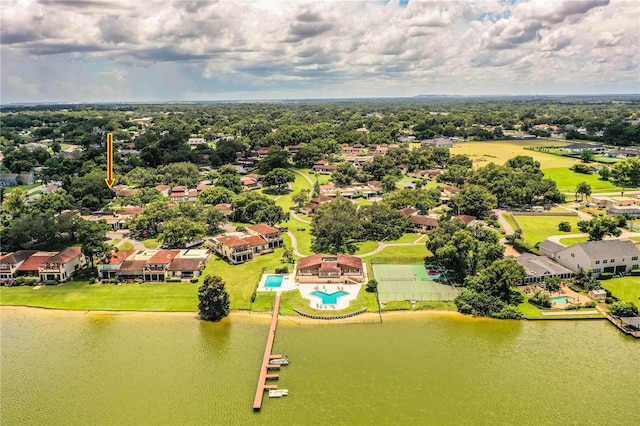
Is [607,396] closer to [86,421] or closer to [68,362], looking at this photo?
[86,421]

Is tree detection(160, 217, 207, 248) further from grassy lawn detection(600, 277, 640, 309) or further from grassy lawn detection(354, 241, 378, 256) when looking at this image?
grassy lawn detection(600, 277, 640, 309)

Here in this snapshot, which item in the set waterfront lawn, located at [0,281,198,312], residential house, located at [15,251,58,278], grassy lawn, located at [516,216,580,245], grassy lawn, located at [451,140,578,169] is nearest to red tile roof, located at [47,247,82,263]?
residential house, located at [15,251,58,278]

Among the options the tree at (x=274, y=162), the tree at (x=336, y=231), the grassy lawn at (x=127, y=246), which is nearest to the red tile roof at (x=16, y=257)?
the grassy lawn at (x=127, y=246)

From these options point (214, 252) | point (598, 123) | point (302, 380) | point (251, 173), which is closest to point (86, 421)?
point (302, 380)

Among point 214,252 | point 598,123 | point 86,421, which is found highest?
point 598,123

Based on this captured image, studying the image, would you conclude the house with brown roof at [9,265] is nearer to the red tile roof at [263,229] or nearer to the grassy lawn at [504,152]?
the red tile roof at [263,229]

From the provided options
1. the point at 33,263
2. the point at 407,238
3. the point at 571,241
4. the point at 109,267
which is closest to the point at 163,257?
the point at 109,267
